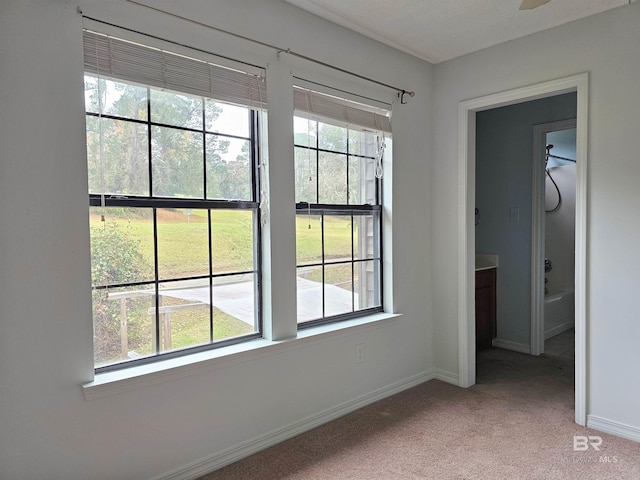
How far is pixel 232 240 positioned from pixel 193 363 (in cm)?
66

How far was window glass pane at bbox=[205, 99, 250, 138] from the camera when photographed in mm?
2211

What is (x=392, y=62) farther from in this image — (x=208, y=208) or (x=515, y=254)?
(x=515, y=254)

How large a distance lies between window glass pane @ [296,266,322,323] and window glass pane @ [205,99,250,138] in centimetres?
89

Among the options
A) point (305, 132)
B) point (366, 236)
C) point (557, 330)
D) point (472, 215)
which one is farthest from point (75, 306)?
point (557, 330)

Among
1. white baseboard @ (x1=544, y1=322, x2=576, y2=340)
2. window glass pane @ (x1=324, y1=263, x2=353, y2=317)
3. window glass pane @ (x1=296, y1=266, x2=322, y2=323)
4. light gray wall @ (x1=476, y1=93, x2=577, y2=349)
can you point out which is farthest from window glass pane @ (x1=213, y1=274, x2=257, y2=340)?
white baseboard @ (x1=544, y1=322, x2=576, y2=340)

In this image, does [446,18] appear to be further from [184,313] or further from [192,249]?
[184,313]

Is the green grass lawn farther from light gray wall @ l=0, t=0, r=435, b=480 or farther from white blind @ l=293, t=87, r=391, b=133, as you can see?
white blind @ l=293, t=87, r=391, b=133

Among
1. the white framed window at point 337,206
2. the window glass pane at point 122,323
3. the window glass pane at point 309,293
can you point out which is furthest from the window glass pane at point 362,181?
the window glass pane at point 122,323

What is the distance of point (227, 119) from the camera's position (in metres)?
2.28

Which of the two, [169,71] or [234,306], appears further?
[234,306]

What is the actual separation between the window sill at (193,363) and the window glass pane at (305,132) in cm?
114

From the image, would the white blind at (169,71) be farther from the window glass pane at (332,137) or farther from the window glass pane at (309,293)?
the window glass pane at (309,293)

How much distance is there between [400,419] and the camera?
8.89 ft

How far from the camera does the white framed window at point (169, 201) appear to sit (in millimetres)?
1883
